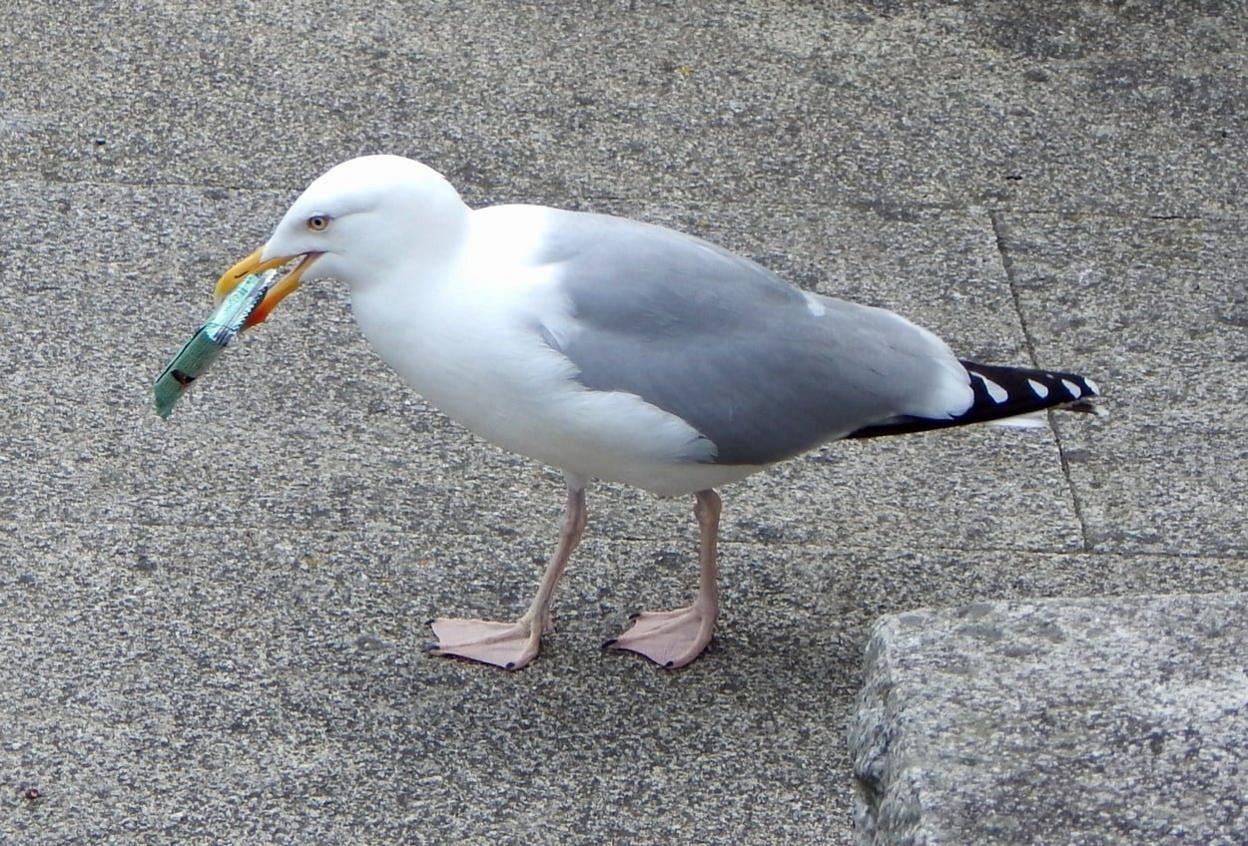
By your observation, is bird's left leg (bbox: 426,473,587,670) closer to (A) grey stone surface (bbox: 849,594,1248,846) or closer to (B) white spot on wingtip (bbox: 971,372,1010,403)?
(B) white spot on wingtip (bbox: 971,372,1010,403)

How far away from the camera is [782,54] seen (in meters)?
5.98

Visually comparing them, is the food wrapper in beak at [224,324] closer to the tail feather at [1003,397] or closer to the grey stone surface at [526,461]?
the grey stone surface at [526,461]

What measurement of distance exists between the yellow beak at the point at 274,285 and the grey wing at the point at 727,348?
455 millimetres

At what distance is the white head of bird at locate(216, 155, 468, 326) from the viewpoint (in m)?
3.18

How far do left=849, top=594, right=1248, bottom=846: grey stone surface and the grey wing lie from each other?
0.87 metres

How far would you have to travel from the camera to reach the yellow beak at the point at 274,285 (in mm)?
3260

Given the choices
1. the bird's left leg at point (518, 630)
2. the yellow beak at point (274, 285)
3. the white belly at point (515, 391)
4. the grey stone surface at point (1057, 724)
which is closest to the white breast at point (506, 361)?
the white belly at point (515, 391)

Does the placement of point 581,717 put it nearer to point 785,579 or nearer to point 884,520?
point 785,579

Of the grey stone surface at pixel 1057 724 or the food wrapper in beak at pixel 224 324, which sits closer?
the grey stone surface at pixel 1057 724

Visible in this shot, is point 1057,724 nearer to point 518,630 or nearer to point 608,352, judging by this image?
point 608,352

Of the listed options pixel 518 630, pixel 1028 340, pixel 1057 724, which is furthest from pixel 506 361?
pixel 1028 340

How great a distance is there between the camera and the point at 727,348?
3420 millimetres

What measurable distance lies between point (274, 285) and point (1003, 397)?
1.49 meters

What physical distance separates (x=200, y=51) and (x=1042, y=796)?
14.4 feet
